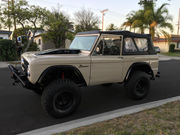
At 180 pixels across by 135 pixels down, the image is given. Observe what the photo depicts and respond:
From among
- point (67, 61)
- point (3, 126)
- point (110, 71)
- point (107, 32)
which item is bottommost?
point (3, 126)

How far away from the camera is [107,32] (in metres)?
4.15

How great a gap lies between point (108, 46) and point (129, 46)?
77 centimetres

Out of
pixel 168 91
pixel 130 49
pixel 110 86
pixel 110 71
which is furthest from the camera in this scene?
pixel 110 86

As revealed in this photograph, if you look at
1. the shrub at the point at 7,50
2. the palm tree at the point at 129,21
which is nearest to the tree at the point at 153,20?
the palm tree at the point at 129,21

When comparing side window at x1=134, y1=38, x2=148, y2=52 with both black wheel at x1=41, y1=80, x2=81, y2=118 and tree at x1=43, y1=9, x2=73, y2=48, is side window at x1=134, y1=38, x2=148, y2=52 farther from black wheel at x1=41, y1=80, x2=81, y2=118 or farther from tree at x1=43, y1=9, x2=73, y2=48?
tree at x1=43, y1=9, x2=73, y2=48

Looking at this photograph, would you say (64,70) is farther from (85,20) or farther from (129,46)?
(85,20)

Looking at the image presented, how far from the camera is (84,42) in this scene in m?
4.40

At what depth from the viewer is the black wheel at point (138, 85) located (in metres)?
4.53

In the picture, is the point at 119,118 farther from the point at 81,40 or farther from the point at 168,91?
the point at 168,91

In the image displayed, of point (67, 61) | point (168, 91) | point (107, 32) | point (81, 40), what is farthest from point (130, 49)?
point (168, 91)

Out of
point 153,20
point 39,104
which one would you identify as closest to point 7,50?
point 39,104

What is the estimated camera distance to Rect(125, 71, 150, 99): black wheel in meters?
4.53

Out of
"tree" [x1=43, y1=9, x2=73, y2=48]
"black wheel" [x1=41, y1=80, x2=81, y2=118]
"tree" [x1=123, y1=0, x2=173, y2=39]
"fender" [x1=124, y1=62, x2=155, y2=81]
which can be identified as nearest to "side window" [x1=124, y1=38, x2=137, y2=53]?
"fender" [x1=124, y1=62, x2=155, y2=81]

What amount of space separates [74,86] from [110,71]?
1118mm
